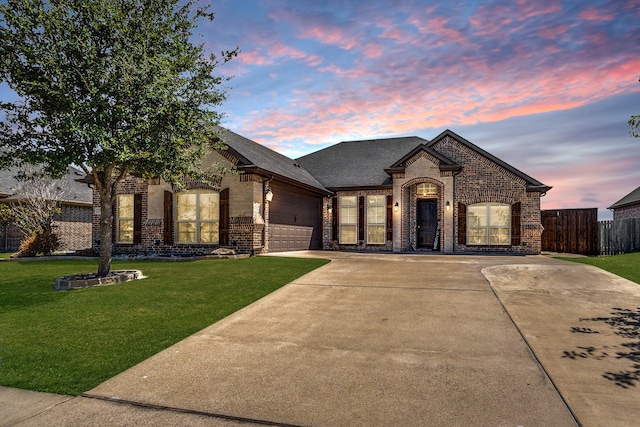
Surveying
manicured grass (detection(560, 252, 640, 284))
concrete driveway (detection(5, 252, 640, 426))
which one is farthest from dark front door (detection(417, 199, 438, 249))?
concrete driveway (detection(5, 252, 640, 426))

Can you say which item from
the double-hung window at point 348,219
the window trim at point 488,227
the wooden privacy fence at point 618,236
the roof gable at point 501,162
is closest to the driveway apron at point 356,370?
the window trim at point 488,227

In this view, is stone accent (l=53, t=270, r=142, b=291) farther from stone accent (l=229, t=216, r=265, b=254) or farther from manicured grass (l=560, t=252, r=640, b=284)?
manicured grass (l=560, t=252, r=640, b=284)

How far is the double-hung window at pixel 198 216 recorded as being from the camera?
16656 mm

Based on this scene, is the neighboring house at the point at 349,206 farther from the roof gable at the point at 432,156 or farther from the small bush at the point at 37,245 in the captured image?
the small bush at the point at 37,245

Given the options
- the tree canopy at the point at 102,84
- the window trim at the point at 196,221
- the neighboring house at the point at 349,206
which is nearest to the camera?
the tree canopy at the point at 102,84

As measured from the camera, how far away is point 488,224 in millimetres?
19297

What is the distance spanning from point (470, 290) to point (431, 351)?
12.9 ft

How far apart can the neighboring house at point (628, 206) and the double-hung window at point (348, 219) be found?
17.7m

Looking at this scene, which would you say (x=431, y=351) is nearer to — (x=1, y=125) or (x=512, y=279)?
(x=512, y=279)

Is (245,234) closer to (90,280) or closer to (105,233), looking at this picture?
(105,233)

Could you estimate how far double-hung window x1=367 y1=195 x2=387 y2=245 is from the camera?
20984 mm

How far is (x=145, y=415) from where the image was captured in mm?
3582

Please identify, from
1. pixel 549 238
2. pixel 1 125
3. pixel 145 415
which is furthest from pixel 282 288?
pixel 549 238

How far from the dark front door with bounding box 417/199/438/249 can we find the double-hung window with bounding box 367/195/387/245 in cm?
180
